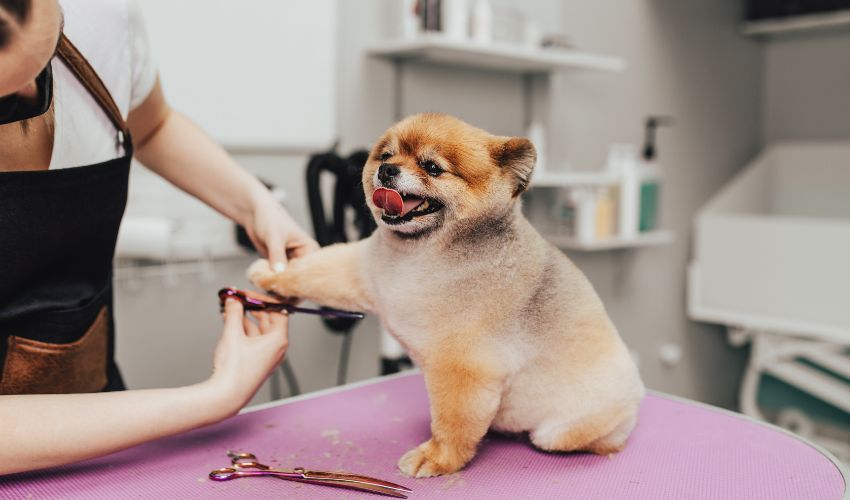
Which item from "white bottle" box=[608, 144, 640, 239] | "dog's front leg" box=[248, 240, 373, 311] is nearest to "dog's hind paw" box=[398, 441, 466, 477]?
"dog's front leg" box=[248, 240, 373, 311]

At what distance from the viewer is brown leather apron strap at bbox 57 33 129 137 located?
722 millimetres

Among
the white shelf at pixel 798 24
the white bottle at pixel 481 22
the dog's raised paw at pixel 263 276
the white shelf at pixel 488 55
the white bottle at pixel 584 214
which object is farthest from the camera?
the white shelf at pixel 798 24

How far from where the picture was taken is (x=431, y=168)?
668 millimetres

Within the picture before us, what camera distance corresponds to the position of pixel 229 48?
160 centimetres

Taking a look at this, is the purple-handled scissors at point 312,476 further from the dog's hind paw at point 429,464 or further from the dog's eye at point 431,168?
the dog's eye at point 431,168

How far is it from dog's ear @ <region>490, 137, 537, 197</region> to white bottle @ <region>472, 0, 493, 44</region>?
1262 mm

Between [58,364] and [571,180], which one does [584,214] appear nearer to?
[571,180]

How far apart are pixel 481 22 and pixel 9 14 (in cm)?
154

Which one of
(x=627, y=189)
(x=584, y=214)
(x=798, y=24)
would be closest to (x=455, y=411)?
(x=584, y=214)

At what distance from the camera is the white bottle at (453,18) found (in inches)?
71.2

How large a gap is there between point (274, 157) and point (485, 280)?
1.10 m

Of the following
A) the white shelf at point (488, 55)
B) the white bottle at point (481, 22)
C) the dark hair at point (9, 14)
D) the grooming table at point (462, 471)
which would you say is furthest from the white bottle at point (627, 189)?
the dark hair at point (9, 14)

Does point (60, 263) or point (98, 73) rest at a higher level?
point (98, 73)

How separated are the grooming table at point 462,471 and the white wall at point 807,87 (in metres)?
2.50
